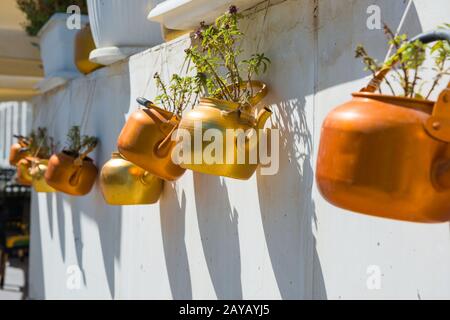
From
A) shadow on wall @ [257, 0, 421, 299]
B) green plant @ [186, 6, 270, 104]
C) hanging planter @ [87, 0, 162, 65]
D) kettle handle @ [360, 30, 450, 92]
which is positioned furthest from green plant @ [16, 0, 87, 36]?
kettle handle @ [360, 30, 450, 92]

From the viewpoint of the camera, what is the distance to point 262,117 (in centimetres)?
139

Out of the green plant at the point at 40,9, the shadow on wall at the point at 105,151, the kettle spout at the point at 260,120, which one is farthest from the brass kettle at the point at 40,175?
the kettle spout at the point at 260,120

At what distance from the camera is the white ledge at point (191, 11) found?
1.54m

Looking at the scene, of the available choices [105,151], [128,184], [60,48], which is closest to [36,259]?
[60,48]

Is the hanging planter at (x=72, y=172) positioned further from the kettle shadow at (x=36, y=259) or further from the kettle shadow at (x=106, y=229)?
the kettle shadow at (x=36, y=259)

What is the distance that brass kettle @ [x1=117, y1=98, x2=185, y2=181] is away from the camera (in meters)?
1.60

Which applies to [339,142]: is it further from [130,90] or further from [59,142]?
[59,142]

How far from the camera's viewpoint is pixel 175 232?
1.97 meters

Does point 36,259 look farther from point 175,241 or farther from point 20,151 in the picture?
point 175,241

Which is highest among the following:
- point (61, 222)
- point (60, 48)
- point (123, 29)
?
point (60, 48)

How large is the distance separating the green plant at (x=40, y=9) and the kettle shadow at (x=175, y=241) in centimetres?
207

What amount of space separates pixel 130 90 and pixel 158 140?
0.75 meters

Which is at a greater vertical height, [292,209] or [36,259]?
[292,209]

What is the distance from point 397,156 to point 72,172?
1.78m
